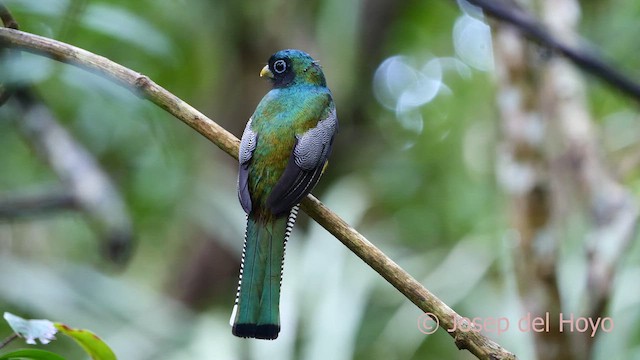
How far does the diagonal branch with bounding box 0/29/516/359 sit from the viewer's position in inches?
76.3

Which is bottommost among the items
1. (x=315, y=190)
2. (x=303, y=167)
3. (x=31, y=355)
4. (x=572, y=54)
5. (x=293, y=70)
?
(x=31, y=355)

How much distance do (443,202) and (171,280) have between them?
1.97 metres

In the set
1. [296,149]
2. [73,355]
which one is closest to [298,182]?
[296,149]

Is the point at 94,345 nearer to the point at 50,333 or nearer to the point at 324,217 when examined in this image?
the point at 50,333

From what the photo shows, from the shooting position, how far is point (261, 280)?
2.19 metres

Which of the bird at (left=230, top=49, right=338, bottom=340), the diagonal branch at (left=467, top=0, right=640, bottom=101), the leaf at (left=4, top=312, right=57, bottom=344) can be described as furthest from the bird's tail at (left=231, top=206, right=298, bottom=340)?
the diagonal branch at (left=467, top=0, right=640, bottom=101)

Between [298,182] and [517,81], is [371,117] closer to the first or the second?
[517,81]

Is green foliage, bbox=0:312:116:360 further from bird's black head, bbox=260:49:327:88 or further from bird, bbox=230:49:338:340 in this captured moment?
bird's black head, bbox=260:49:327:88

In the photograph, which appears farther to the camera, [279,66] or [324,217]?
[279,66]

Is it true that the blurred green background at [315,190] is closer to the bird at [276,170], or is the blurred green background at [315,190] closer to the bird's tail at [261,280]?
the bird at [276,170]

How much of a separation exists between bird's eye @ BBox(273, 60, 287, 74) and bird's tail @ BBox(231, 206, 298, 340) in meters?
0.54

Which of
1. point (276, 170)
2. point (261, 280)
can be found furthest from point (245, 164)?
point (261, 280)

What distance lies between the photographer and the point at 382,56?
6.00 meters

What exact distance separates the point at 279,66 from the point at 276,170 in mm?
435
